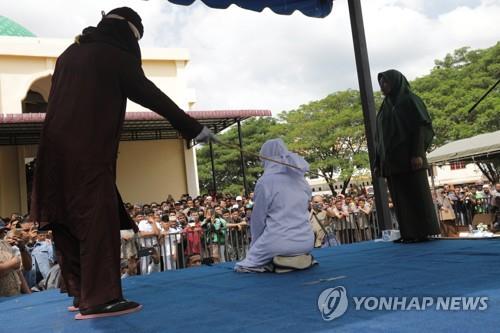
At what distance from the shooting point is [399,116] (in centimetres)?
446

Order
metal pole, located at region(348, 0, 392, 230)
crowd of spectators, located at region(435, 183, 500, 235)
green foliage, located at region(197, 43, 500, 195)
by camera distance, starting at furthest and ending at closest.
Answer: green foliage, located at region(197, 43, 500, 195) < crowd of spectators, located at region(435, 183, 500, 235) < metal pole, located at region(348, 0, 392, 230)

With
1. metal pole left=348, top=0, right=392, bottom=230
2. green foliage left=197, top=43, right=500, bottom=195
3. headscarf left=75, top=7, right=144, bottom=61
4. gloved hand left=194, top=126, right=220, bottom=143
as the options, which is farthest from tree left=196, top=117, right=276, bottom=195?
gloved hand left=194, top=126, right=220, bottom=143

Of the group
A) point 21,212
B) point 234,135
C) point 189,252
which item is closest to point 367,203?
point 189,252

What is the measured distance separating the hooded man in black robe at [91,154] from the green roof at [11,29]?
16.6m

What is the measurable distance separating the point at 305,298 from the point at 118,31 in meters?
1.80

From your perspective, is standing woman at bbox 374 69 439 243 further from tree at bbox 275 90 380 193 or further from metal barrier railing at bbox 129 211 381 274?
tree at bbox 275 90 380 193

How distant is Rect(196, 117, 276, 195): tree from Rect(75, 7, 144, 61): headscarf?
27.2 m

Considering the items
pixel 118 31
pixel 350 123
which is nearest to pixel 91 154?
pixel 118 31

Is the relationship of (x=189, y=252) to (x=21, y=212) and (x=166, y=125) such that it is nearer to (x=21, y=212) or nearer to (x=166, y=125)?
(x=166, y=125)

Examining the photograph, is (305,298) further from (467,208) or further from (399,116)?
(467,208)

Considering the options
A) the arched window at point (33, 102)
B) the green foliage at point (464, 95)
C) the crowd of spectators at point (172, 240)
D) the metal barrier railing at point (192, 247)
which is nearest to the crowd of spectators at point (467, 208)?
the crowd of spectators at point (172, 240)

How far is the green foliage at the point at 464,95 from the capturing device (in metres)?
23.3

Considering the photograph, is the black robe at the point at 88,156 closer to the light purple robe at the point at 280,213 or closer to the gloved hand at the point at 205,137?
the gloved hand at the point at 205,137

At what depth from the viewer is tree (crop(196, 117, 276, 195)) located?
3142cm
